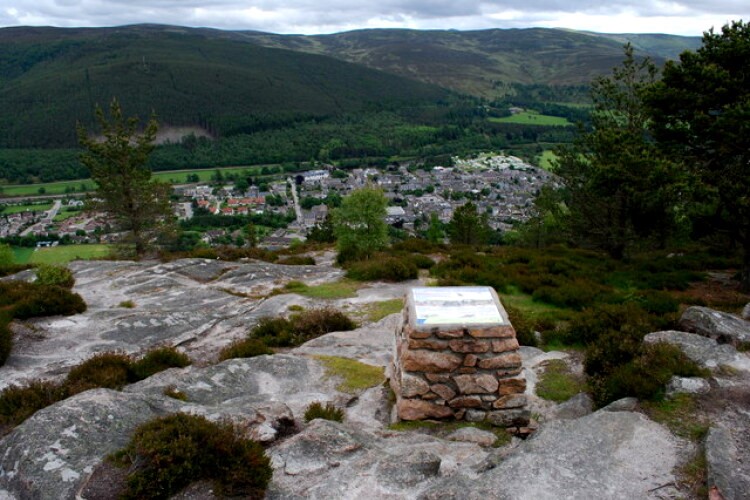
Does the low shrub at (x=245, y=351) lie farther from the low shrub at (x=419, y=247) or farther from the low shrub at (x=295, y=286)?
the low shrub at (x=419, y=247)

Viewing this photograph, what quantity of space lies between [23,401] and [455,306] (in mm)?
7041

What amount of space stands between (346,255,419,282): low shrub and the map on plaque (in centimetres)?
965

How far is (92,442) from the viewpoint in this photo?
6418 mm

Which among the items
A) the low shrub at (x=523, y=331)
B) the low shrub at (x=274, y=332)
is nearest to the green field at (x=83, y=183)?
the low shrub at (x=274, y=332)

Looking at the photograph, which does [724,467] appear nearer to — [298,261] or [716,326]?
[716,326]

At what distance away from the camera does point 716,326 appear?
1052 centimetres

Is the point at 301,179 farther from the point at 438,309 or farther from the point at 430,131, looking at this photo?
the point at 438,309

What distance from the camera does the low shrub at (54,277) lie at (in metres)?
18.3

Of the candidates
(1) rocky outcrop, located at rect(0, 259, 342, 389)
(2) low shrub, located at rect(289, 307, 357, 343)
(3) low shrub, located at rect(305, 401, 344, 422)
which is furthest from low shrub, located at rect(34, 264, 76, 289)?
(3) low shrub, located at rect(305, 401, 344, 422)

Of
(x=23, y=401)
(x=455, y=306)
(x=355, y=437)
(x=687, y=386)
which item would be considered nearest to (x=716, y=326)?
(x=687, y=386)

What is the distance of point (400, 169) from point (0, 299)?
131150 mm

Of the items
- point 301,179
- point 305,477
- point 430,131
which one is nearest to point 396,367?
point 305,477

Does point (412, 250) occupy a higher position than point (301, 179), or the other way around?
point (412, 250)

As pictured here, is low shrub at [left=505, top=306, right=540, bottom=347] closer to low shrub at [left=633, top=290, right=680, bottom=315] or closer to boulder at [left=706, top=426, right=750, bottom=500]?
low shrub at [left=633, top=290, right=680, bottom=315]
